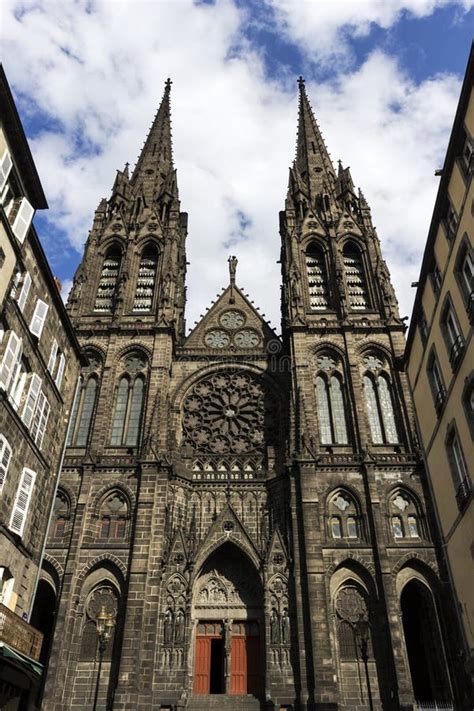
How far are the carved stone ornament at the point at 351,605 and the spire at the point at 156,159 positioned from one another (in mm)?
28129

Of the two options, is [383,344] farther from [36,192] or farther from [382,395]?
[36,192]

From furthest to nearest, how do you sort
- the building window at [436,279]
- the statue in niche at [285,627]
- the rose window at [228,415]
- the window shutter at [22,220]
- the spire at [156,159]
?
1. the spire at [156,159]
2. the rose window at [228,415]
3. the statue in niche at [285,627]
4. the building window at [436,279]
5. the window shutter at [22,220]

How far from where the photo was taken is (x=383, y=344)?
31109 millimetres

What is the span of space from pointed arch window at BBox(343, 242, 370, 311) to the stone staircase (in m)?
19.9

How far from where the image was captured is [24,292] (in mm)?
16984

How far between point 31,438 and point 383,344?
64.7ft

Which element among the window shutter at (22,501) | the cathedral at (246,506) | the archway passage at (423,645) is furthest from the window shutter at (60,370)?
the archway passage at (423,645)

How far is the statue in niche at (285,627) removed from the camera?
2253 cm

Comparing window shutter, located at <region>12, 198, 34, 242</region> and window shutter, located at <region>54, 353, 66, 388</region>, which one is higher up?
window shutter, located at <region>12, 198, 34, 242</region>

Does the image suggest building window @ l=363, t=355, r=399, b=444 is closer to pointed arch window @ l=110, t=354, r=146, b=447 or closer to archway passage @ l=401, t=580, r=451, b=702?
archway passage @ l=401, t=580, r=451, b=702

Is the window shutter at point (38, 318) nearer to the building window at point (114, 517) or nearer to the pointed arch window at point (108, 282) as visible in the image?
the building window at point (114, 517)

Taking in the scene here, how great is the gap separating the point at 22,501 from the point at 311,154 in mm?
36408

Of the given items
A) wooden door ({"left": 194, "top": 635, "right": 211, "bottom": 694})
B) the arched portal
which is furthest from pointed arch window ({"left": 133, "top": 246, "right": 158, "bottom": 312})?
wooden door ({"left": 194, "top": 635, "right": 211, "bottom": 694})

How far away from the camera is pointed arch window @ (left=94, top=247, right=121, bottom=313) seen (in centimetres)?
3419
